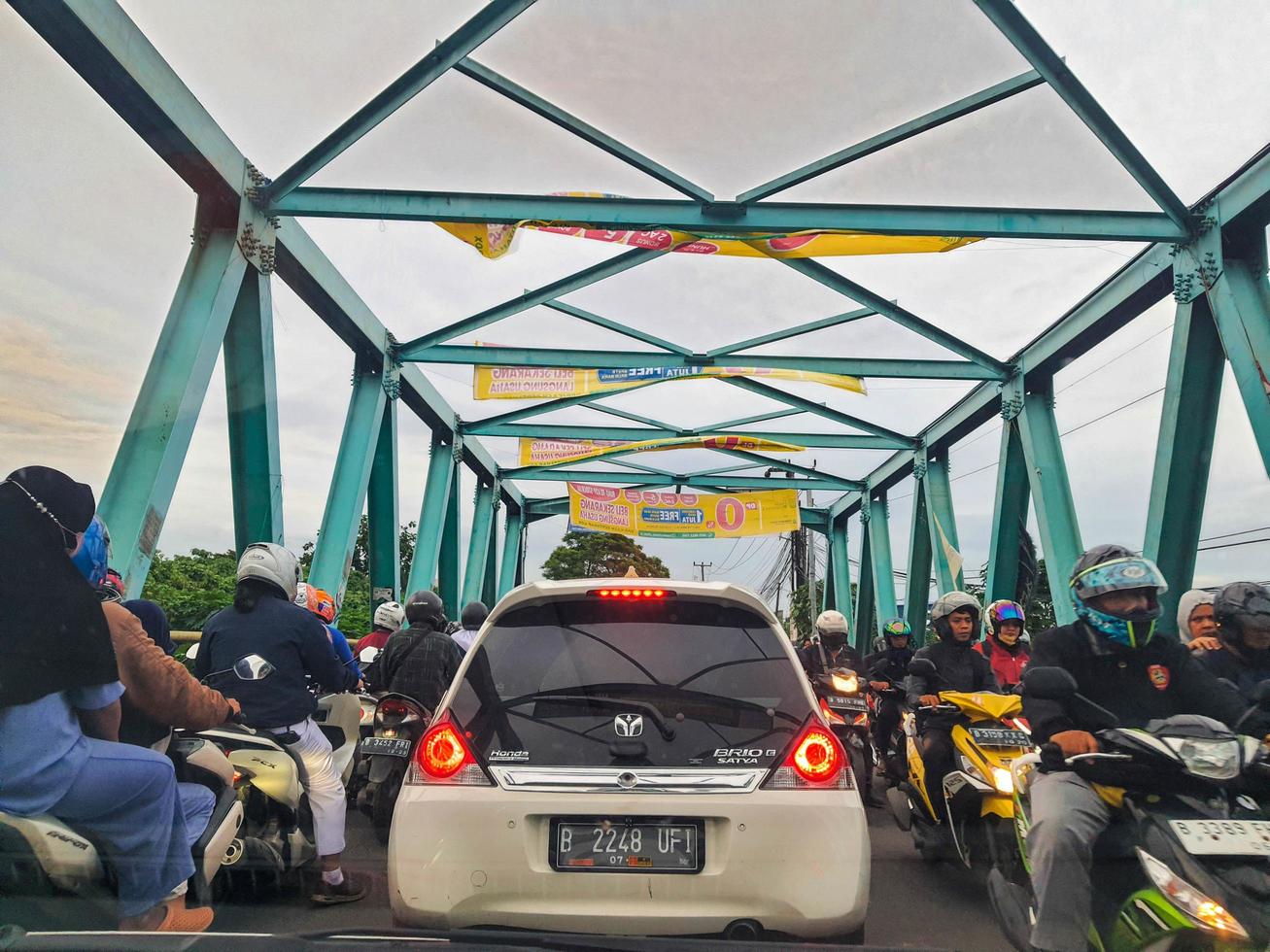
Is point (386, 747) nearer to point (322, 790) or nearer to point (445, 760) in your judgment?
point (322, 790)

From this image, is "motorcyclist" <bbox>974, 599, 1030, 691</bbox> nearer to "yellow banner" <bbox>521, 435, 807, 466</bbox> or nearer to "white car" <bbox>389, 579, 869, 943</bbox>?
"white car" <bbox>389, 579, 869, 943</bbox>

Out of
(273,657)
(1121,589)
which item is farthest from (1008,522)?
(273,657)

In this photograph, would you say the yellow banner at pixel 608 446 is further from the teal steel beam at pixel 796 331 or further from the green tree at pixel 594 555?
the green tree at pixel 594 555

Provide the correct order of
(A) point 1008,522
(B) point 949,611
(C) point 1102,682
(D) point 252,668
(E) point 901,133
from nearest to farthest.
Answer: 1. (C) point 1102,682
2. (D) point 252,668
3. (B) point 949,611
4. (E) point 901,133
5. (A) point 1008,522

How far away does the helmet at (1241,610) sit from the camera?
4.70m

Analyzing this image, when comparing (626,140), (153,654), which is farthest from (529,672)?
(626,140)

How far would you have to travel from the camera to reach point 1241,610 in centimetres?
474

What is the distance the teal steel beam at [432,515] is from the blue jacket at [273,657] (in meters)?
10.4

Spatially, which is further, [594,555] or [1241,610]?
[594,555]

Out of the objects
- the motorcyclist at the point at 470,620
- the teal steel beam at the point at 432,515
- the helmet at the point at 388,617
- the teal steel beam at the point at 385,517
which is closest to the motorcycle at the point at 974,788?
the motorcyclist at the point at 470,620

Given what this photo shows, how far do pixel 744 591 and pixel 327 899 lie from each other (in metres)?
2.66

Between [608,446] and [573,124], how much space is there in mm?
9574

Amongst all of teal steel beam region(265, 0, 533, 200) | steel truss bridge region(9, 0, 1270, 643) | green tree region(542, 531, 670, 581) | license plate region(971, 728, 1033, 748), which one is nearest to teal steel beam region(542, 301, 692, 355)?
steel truss bridge region(9, 0, 1270, 643)

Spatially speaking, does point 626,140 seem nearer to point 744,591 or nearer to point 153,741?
point 744,591
